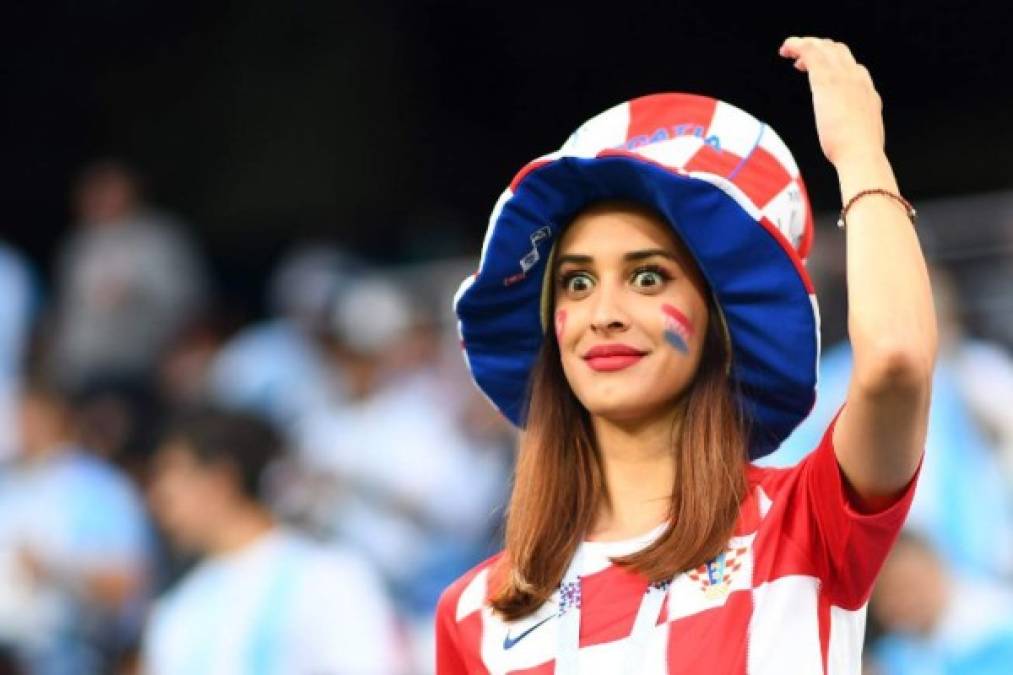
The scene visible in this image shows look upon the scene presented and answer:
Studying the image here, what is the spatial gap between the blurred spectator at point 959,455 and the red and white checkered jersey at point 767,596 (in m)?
2.82

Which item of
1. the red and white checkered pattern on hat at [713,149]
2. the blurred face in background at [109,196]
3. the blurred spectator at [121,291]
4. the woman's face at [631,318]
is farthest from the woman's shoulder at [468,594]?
the blurred face in background at [109,196]

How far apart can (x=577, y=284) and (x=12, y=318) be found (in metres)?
7.39

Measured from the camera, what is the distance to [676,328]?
9.87 feet

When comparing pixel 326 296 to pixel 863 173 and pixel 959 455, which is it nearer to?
pixel 959 455

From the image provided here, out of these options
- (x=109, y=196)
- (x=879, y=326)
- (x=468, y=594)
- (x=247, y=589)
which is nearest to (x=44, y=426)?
(x=109, y=196)

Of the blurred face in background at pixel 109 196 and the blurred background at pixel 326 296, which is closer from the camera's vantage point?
the blurred background at pixel 326 296

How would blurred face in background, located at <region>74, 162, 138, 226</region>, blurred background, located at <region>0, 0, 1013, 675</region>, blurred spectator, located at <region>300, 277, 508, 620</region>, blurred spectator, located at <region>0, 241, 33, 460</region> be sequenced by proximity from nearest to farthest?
blurred background, located at <region>0, 0, 1013, 675</region> < blurred spectator, located at <region>300, 277, 508, 620</region> < blurred spectator, located at <region>0, 241, 33, 460</region> < blurred face in background, located at <region>74, 162, 138, 226</region>

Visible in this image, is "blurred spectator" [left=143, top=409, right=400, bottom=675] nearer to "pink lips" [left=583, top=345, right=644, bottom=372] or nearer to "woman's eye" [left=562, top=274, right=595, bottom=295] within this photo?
"woman's eye" [left=562, top=274, right=595, bottom=295]

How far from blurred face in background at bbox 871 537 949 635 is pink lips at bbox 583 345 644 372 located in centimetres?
252

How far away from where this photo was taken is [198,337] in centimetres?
987

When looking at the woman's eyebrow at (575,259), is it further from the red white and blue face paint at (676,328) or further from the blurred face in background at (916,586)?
the blurred face in background at (916,586)

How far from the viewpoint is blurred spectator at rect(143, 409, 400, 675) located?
226 inches

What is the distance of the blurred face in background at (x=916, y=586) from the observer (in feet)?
17.6

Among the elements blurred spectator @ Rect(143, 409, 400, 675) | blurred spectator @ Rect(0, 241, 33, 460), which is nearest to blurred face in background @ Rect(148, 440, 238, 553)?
blurred spectator @ Rect(143, 409, 400, 675)
